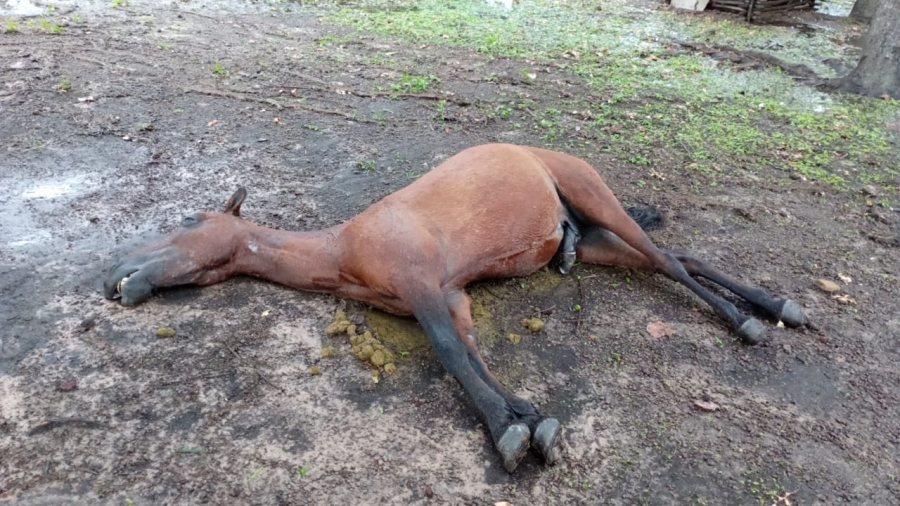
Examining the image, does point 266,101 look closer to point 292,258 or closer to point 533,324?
point 292,258

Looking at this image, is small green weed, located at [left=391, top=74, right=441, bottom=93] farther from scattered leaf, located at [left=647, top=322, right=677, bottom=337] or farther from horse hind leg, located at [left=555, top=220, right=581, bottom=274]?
scattered leaf, located at [left=647, top=322, right=677, bottom=337]

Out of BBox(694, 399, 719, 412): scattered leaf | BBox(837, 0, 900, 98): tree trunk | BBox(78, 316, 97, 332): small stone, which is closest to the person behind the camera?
BBox(694, 399, 719, 412): scattered leaf

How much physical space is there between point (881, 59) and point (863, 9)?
481 centimetres

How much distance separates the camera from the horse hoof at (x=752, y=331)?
3475 millimetres

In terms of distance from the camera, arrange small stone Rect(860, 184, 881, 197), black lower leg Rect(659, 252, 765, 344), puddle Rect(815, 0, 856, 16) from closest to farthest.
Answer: black lower leg Rect(659, 252, 765, 344) < small stone Rect(860, 184, 881, 197) < puddle Rect(815, 0, 856, 16)

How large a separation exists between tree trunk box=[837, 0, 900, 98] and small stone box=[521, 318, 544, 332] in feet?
19.2

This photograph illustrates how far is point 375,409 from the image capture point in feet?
9.77

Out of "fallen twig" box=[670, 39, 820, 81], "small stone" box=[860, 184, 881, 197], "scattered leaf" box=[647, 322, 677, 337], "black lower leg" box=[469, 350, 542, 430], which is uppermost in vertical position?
"fallen twig" box=[670, 39, 820, 81]

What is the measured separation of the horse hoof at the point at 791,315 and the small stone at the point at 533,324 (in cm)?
142

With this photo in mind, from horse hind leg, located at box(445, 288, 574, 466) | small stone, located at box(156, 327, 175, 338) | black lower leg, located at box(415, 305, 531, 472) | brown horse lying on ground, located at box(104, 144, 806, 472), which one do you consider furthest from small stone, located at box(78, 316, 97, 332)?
horse hind leg, located at box(445, 288, 574, 466)

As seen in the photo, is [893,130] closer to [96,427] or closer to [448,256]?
[448,256]

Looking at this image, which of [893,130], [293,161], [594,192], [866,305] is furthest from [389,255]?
[893,130]

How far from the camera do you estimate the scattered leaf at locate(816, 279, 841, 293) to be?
13.0 ft

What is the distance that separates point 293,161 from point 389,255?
2.43 meters
